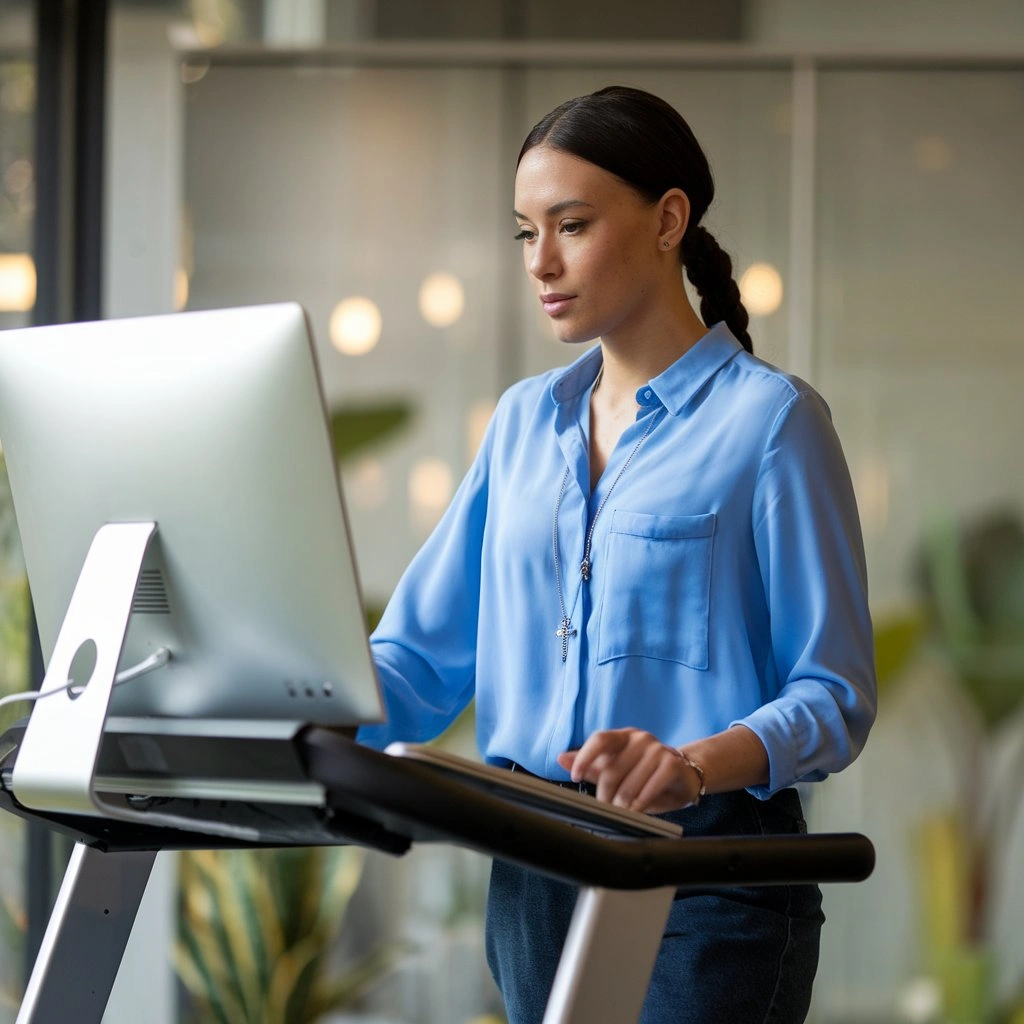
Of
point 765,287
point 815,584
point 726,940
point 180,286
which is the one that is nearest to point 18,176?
point 180,286

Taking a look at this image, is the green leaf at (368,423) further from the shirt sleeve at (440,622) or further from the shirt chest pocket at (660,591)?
the shirt chest pocket at (660,591)

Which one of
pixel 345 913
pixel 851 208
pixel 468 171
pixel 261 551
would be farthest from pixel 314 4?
pixel 261 551

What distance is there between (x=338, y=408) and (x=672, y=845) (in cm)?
234

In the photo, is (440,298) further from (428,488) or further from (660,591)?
(660,591)

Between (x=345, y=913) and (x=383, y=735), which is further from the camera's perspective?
(x=345, y=913)

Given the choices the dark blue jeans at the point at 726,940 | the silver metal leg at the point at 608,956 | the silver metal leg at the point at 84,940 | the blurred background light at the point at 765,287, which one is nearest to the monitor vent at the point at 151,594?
the silver metal leg at the point at 84,940

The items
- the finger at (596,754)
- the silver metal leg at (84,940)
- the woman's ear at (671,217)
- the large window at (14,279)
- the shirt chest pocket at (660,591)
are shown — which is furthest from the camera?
the large window at (14,279)

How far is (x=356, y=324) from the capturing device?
3240 millimetres

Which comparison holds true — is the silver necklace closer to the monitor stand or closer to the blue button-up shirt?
the blue button-up shirt

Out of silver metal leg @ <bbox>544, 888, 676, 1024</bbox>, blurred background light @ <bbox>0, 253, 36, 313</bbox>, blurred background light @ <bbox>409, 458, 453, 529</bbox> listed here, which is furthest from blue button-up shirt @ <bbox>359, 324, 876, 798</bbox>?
blurred background light @ <bbox>0, 253, 36, 313</bbox>

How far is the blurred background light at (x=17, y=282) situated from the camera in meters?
3.09

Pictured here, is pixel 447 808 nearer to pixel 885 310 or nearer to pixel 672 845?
pixel 672 845

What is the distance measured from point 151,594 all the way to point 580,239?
544 mm

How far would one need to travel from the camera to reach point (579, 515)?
139 centimetres
